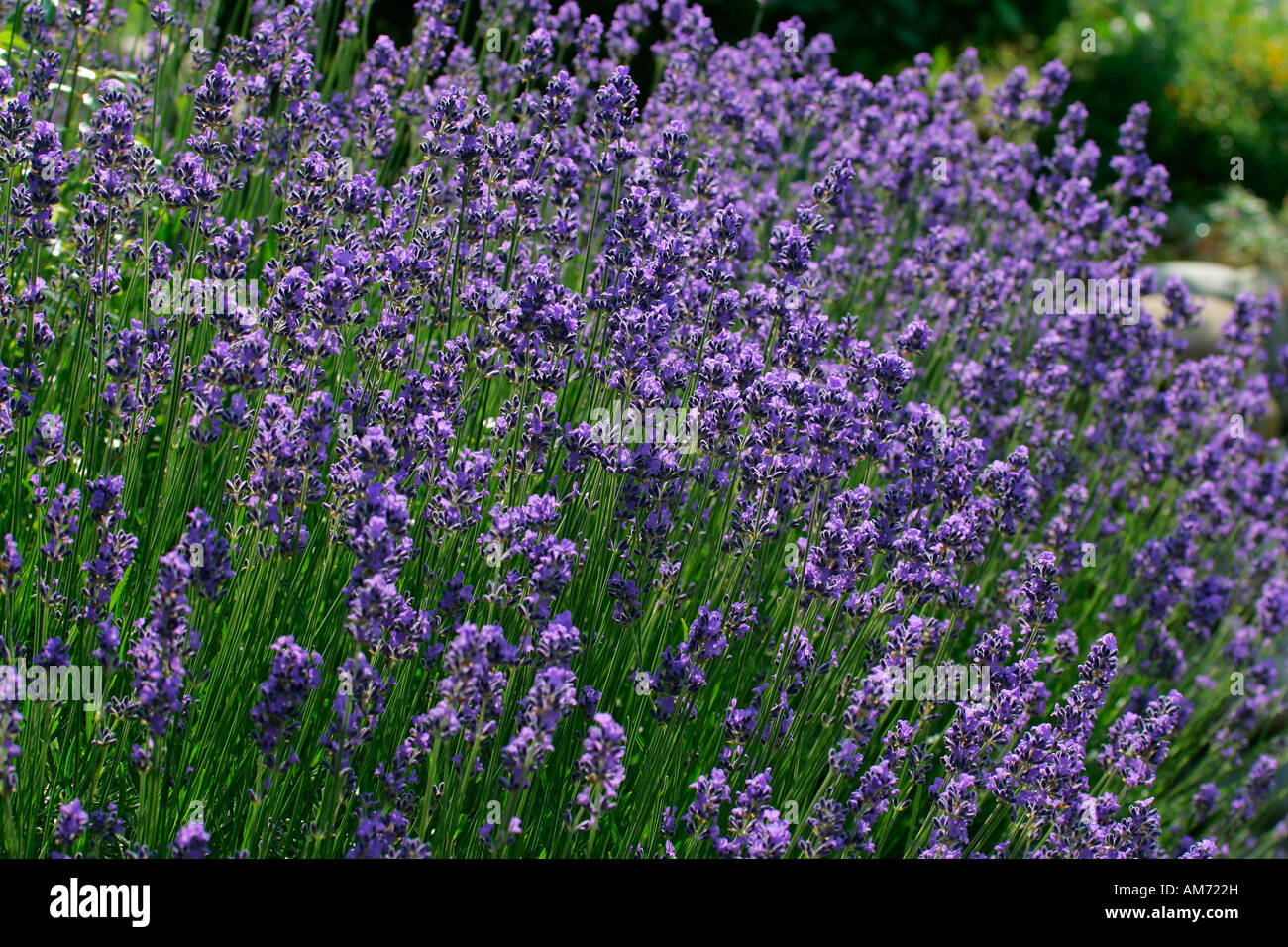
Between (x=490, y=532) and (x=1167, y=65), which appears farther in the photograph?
(x=1167, y=65)

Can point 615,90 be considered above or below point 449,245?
above

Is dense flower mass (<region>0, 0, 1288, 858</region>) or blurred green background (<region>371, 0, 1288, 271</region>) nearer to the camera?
dense flower mass (<region>0, 0, 1288, 858</region>)

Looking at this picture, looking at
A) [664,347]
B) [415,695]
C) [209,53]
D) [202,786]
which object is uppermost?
[209,53]

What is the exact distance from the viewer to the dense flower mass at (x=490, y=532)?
2344 millimetres

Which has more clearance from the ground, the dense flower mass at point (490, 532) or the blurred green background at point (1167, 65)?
the blurred green background at point (1167, 65)

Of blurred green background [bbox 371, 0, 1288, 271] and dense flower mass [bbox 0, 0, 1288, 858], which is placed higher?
blurred green background [bbox 371, 0, 1288, 271]

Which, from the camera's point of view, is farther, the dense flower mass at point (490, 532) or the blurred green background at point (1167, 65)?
the blurred green background at point (1167, 65)

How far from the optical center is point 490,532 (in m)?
2.66

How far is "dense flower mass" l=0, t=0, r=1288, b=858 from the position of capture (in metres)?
2.34

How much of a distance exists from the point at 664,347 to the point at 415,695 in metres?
1.06

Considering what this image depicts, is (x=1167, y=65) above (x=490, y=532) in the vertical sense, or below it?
above
